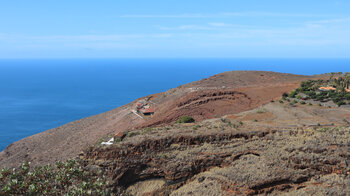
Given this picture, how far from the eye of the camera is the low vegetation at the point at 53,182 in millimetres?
11547

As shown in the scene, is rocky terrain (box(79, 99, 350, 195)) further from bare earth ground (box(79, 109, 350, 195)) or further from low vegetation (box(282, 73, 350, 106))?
low vegetation (box(282, 73, 350, 106))

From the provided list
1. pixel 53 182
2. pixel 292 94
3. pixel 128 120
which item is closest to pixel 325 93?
pixel 292 94

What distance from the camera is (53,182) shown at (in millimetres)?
13094

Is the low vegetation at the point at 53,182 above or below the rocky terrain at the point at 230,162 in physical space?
below

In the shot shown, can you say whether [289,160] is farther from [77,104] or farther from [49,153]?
[77,104]

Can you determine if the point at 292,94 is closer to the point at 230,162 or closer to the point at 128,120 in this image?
the point at 128,120

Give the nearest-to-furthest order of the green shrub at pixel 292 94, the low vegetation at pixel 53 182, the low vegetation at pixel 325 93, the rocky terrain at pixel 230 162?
1. the low vegetation at pixel 53 182
2. the rocky terrain at pixel 230 162
3. the low vegetation at pixel 325 93
4. the green shrub at pixel 292 94

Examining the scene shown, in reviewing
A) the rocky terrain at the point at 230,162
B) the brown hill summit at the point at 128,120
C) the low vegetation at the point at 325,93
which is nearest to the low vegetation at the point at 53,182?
the rocky terrain at the point at 230,162

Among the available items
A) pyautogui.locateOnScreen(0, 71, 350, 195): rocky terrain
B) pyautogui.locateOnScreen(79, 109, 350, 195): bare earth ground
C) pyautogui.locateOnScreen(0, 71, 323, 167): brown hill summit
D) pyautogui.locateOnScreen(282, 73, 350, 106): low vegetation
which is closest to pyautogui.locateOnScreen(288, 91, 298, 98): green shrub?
pyautogui.locateOnScreen(282, 73, 350, 106): low vegetation

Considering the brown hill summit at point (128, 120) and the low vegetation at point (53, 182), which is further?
the brown hill summit at point (128, 120)

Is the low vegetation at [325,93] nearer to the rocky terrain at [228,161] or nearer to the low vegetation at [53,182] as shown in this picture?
the rocky terrain at [228,161]

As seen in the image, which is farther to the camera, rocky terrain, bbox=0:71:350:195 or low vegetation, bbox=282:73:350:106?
low vegetation, bbox=282:73:350:106

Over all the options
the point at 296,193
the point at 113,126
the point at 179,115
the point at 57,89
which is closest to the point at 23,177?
the point at 296,193

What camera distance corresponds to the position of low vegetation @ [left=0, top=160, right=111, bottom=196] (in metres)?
11.5
